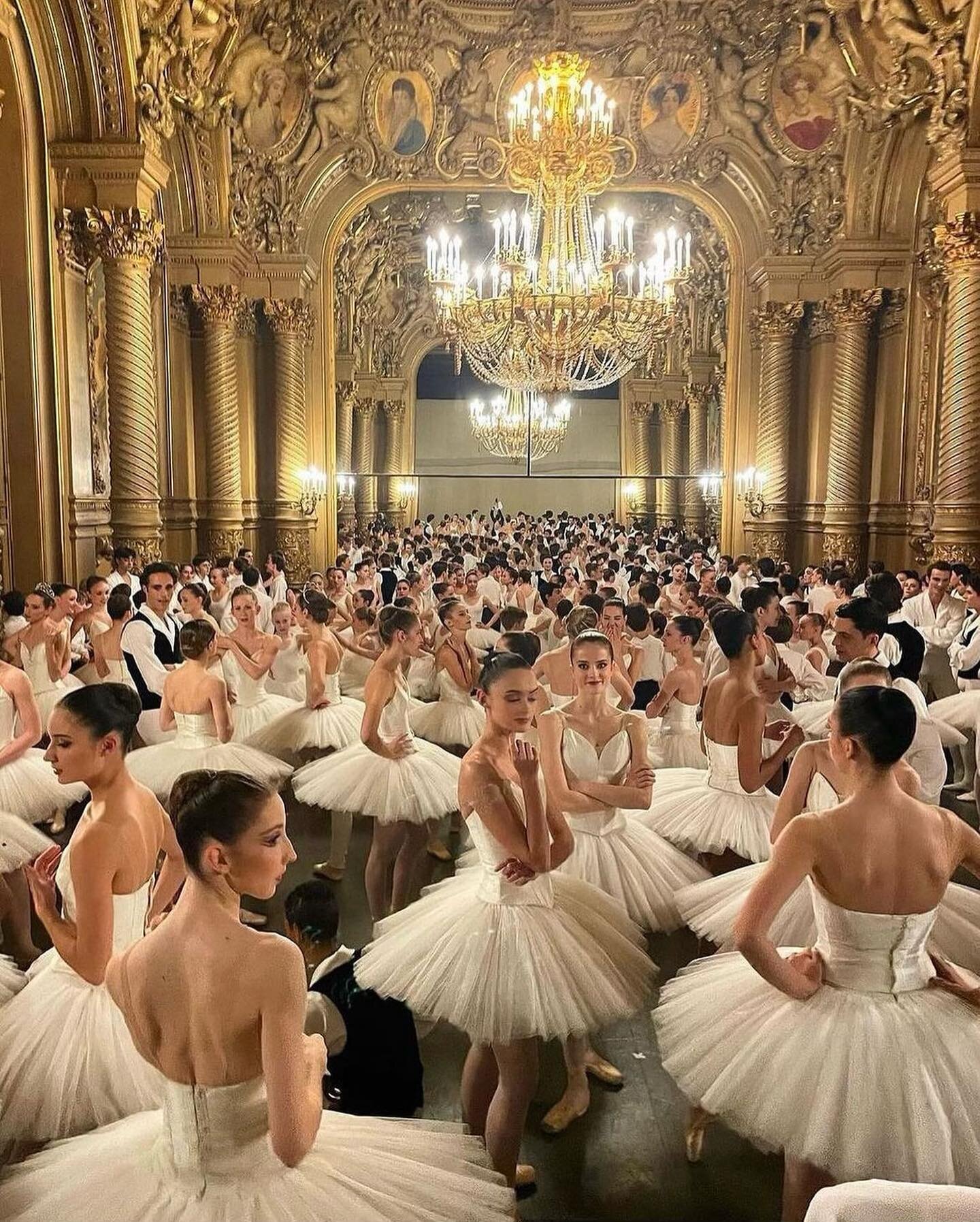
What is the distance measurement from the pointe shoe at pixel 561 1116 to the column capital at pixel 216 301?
44.4 feet

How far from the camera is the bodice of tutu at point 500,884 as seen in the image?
3207mm

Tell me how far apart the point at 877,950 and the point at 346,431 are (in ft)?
82.1

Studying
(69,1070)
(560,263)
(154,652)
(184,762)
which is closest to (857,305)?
(560,263)

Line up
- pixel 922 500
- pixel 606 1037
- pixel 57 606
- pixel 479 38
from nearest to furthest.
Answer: pixel 606 1037 → pixel 57 606 → pixel 922 500 → pixel 479 38

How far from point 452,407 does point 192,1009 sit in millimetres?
34898

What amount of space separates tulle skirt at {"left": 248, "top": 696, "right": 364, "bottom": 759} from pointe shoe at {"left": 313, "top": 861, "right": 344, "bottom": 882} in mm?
877

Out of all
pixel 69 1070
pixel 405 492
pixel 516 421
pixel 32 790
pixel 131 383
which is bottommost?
pixel 69 1070

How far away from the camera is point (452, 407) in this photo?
35906 mm

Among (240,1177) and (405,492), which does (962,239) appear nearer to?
(240,1177)

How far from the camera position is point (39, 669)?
677 cm

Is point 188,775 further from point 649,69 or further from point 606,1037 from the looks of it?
point 649,69

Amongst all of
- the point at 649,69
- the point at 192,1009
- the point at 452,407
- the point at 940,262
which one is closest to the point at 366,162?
the point at 649,69

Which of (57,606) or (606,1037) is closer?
(606,1037)

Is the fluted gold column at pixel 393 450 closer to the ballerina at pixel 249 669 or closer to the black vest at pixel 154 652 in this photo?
the ballerina at pixel 249 669
